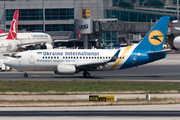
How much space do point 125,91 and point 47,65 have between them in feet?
46.9

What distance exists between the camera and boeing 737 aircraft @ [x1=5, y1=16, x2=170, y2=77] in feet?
123

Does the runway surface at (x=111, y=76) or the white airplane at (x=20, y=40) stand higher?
the white airplane at (x=20, y=40)

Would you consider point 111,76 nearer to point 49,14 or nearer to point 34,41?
point 34,41

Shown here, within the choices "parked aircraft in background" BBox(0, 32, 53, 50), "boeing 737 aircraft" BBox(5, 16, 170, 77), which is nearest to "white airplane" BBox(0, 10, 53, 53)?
"parked aircraft in background" BBox(0, 32, 53, 50)

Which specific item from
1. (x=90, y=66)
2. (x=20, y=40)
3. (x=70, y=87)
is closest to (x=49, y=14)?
(x=20, y=40)

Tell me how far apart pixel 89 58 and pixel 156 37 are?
9.27 m

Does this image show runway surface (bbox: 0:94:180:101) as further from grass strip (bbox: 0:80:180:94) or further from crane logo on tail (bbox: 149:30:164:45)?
crane logo on tail (bbox: 149:30:164:45)

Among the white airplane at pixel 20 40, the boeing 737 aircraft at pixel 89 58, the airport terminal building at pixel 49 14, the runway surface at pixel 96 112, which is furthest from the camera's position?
the airport terminal building at pixel 49 14

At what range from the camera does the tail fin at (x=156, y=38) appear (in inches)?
1555

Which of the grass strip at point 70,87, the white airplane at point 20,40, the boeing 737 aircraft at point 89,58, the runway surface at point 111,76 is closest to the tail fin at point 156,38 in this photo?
the boeing 737 aircraft at point 89,58

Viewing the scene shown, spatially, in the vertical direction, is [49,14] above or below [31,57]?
above

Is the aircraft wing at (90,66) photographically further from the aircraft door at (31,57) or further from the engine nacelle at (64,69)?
the aircraft door at (31,57)

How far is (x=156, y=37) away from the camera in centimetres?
3975

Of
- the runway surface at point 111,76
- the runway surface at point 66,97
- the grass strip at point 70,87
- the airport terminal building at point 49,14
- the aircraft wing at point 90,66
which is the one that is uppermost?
the airport terminal building at point 49,14
